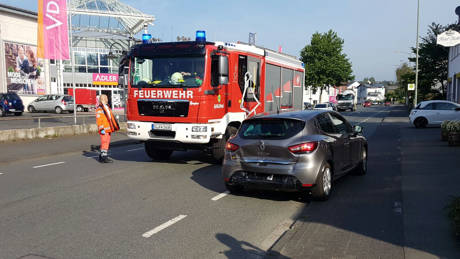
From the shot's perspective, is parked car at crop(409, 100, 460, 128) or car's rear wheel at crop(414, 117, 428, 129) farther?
car's rear wheel at crop(414, 117, 428, 129)

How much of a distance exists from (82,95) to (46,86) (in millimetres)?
3307

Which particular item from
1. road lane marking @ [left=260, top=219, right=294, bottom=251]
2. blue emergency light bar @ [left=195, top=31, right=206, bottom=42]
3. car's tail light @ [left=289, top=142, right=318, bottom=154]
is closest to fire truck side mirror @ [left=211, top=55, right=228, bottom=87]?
blue emergency light bar @ [left=195, top=31, right=206, bottom=42]

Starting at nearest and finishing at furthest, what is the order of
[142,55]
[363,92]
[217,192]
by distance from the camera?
[217,192]
[142,55]
[363,92]

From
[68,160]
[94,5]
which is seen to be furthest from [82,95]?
[68,160]

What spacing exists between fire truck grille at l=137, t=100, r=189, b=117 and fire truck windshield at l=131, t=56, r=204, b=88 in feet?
1.29

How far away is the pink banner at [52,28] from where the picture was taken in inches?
691

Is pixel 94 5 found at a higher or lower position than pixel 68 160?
higher

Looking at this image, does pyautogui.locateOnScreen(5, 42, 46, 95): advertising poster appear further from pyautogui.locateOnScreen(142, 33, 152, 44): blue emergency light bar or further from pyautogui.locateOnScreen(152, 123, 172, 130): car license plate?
pyautogui.locateOnScreen(152, 123, 172, 130): car license plate

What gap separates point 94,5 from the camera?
152 ft

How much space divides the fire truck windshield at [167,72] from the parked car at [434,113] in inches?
670

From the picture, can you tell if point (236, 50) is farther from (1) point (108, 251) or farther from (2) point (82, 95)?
(2) point (82, 95)

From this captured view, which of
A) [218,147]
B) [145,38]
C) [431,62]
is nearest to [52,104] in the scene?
[145,38]

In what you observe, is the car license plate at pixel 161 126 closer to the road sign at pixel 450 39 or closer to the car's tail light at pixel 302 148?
the car's tail light at pixel 302 148

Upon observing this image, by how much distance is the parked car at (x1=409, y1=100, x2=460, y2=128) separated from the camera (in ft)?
68.9
